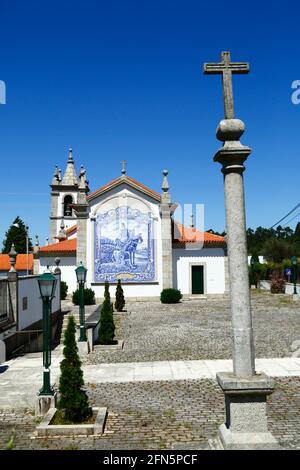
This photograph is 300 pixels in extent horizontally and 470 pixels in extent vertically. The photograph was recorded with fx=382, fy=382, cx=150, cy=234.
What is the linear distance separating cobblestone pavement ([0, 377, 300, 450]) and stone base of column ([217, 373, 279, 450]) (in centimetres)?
86

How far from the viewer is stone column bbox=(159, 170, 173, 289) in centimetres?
2830

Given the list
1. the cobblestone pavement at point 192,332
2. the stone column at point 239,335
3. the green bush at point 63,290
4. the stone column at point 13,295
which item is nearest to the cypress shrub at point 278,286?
the cobblestone pavement at point 192,332

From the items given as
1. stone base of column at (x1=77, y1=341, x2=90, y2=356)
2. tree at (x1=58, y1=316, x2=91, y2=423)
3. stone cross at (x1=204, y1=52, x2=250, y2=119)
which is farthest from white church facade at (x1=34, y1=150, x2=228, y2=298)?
stone cross at (x1=204, y1=52, x2=250, y2=119)

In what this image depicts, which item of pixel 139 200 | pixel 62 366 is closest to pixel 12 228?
pixel 139 200

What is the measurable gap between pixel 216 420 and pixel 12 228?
77.0 m

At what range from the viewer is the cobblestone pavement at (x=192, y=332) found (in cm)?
1201

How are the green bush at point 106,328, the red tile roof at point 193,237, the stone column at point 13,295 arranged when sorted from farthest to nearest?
the red tile roof at point 193,237, the stone column at point 13,295, the green bush at point 106,328

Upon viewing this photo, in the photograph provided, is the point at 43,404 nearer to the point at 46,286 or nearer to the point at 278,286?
the point at 46,286

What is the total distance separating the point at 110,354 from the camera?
1236 cm

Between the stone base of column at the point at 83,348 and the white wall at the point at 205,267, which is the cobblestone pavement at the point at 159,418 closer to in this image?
the stone base of column at the point at 83,348

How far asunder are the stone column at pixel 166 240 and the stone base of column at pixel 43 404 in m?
21.1

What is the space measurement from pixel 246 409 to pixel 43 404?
4.09 meters

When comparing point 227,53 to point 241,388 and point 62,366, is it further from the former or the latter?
point 62,366

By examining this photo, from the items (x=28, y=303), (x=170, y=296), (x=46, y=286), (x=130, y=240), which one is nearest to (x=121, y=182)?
(x=130, y=240)
